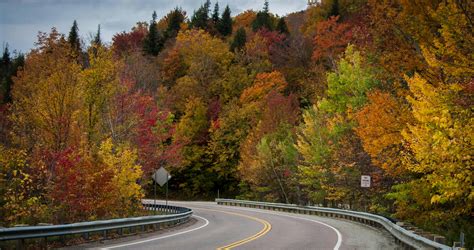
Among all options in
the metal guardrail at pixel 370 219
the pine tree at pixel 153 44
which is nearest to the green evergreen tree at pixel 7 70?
the pine tree at pixel 153 44

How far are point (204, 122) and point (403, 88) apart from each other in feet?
167

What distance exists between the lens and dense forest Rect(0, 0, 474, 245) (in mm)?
15109

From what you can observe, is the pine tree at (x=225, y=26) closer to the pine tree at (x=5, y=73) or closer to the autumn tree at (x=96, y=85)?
the pine tree at (x=5, y=73)

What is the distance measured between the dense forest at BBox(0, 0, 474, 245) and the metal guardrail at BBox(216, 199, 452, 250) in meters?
1.38

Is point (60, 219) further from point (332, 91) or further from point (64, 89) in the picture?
point (332, 91)

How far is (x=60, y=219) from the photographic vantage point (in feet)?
61.0

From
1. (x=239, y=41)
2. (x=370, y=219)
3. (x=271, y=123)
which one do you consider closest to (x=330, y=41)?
(x=271, y=123)

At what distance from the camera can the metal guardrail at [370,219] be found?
1376 cm

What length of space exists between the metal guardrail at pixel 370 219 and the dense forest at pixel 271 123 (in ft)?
4.51

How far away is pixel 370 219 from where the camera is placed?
1024 inches

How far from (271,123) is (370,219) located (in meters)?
31.8

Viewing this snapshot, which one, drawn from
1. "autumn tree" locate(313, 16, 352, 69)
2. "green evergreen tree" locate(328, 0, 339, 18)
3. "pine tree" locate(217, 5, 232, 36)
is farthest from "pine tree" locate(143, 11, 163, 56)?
"autumn tree" locate(313, 16, 352, 69)

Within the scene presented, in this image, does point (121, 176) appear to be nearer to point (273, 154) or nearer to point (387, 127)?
point (387, 127)

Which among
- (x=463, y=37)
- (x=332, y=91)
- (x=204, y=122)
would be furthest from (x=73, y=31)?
(x=463, y=37)
